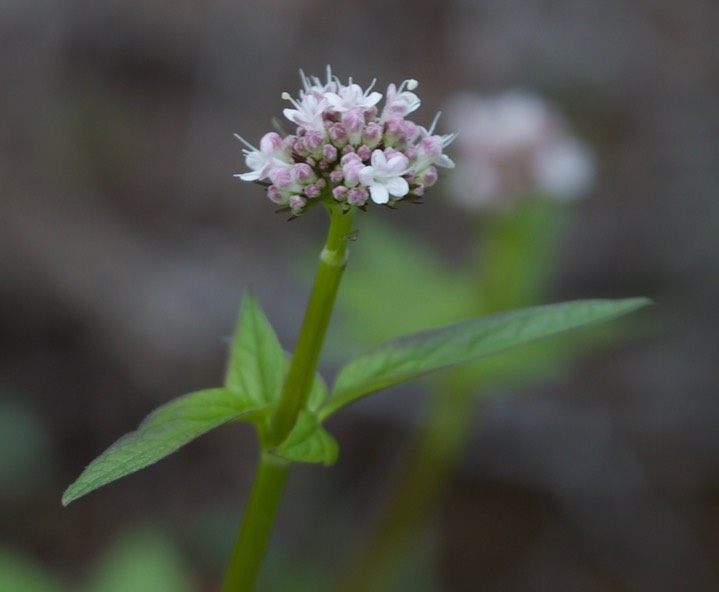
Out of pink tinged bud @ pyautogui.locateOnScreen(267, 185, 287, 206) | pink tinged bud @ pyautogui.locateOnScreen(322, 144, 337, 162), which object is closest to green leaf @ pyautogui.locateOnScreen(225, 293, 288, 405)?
pink tinged bud @ pyautogui.locateOnScreen(267, 185, 287, 206)

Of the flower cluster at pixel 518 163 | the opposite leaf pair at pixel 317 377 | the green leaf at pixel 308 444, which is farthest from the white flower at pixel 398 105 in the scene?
the flower cluster at pixel 518 163

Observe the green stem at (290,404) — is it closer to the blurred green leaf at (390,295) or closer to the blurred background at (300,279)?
the blurred background at (300,279)

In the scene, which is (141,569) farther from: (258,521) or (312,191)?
(312,191)

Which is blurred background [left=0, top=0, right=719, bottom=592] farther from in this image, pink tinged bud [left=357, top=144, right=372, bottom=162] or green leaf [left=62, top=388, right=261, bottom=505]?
pink tinged bud [left=357, top=144, right=372, bottom=162]

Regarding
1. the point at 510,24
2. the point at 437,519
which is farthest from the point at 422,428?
the point at 510,24

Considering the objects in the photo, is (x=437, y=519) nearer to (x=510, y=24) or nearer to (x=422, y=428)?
(x=422, y=428)

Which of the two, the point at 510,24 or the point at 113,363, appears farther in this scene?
the point at 510,24

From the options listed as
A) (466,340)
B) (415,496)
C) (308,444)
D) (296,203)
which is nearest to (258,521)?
(308,444)
